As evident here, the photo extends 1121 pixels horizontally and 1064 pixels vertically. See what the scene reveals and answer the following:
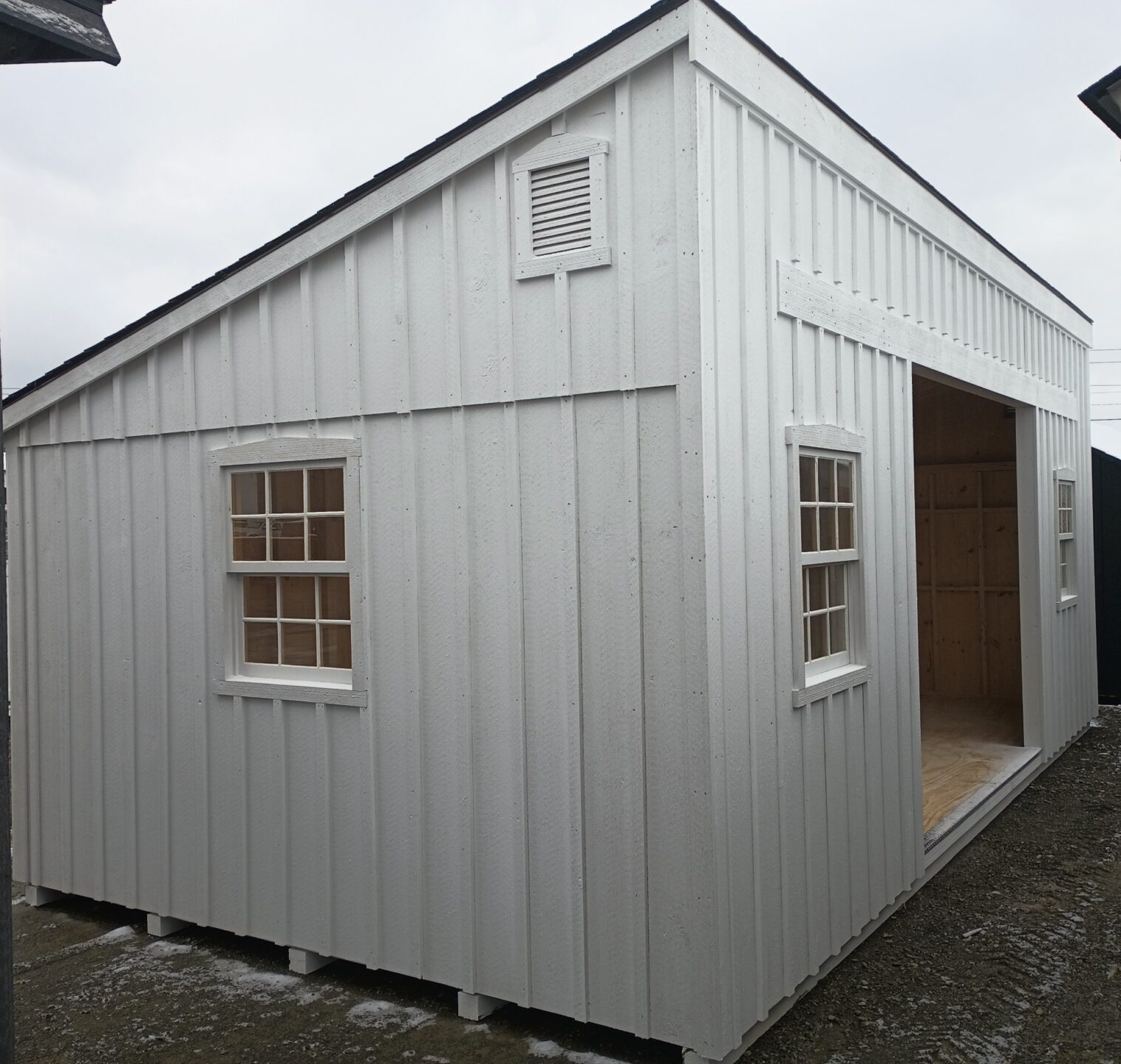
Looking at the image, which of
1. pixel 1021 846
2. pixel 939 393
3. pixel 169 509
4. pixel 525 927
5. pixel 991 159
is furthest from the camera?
pixel 991 159

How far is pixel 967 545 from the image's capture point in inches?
465

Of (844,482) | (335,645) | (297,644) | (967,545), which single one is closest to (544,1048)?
(335,645)

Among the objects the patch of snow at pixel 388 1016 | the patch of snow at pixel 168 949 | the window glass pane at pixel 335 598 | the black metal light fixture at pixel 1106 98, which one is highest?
the black metal light fixture at pixel 1106 98

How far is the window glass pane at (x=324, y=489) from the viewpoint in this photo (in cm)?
510

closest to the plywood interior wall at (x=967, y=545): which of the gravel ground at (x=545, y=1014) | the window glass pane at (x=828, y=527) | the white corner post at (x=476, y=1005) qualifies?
the gravel ground at (x=545, y=1014)

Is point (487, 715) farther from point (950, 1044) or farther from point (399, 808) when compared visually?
point (950, 1044)

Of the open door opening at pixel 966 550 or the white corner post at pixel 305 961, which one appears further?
the open door opening at pixel 966 550

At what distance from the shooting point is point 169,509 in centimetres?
558

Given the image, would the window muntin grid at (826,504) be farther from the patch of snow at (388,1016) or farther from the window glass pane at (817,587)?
the patch of snow at (388,1016)

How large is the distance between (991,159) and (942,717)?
126 ft

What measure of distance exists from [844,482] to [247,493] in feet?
9.82

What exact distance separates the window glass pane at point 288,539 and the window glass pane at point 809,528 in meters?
2.39

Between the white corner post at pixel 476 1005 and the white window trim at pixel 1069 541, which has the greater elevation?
the white window trim at pixel 1069 541

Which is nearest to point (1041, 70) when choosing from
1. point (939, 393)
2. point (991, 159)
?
point (991, 159)
